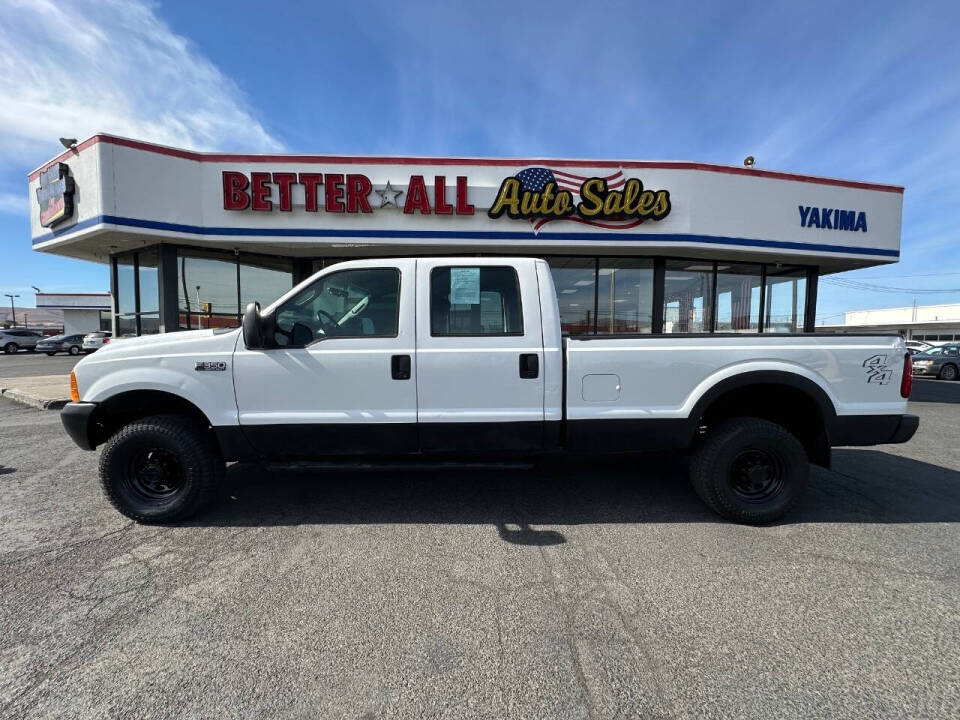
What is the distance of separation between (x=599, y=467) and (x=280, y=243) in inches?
311

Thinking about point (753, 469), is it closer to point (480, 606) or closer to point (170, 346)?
point (480, 606)

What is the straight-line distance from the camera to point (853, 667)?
6.68 ft

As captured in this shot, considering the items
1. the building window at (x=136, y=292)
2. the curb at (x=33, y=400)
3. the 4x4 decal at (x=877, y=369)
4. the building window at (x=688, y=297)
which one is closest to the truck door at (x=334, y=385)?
the 4x4 decal at (x=877, y=369)

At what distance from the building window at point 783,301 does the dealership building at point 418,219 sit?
1.21 meters

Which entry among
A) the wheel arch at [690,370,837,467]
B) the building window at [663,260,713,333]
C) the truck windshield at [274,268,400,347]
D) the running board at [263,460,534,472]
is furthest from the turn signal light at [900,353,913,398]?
the building window at [663,260,713,333]

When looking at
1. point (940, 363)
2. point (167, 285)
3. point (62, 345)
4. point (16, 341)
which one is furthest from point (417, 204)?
point (16, 341)

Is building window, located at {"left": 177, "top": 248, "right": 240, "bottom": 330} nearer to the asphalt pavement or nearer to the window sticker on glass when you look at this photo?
the asphalt pavement

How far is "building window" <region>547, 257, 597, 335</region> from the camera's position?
35.1ft

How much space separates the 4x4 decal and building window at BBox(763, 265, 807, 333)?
9762 millimetres

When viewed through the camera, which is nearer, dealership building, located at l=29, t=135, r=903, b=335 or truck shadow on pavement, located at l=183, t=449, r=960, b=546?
truck shadow on pavement, located at l=183, t=449, r=960, b=546

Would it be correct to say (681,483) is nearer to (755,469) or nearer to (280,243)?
(755,469)

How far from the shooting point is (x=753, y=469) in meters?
3.52

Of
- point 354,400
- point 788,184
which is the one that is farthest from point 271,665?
point 788,184

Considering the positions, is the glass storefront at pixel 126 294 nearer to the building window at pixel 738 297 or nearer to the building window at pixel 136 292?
the building window at pixel 136 292
